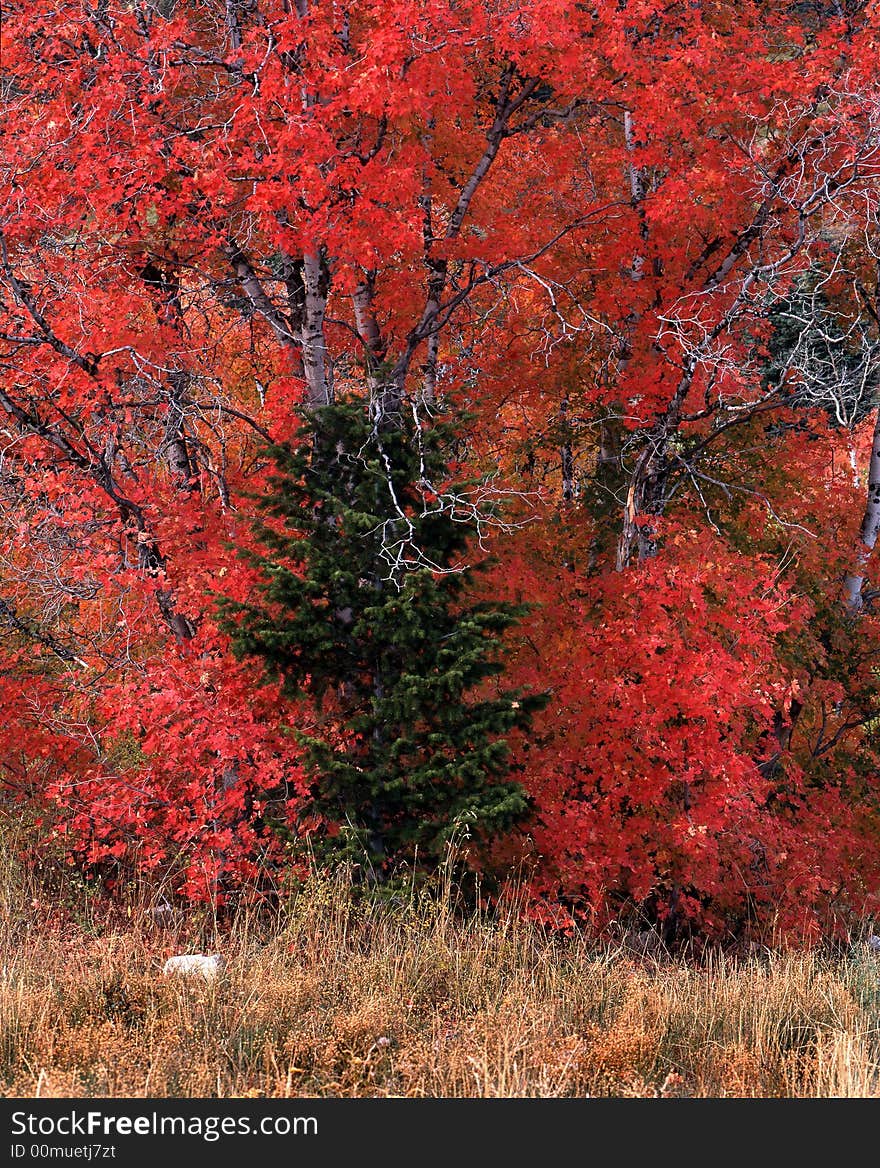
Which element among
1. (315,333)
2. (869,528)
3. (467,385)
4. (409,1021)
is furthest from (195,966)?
(869,528)

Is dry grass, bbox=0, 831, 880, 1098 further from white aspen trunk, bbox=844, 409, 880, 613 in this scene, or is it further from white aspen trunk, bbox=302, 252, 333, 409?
white aspen trunk, bbox=844, 409, 880, 613

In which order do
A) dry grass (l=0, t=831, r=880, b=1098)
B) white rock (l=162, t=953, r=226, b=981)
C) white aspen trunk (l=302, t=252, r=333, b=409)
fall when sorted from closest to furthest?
dry grass (l=0, t=831, r=880, b=1098)
white rock (l=162, t=953, r=226, b=981)
white aspen trunk (l=302, t=252, r=333, b=409)

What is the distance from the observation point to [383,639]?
9.76 metres

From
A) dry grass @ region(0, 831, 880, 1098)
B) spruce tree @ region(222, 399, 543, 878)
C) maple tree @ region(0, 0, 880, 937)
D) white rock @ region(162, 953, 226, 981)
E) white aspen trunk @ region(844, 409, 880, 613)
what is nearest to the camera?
dry grass @ region(0, 831, 880, 1098)

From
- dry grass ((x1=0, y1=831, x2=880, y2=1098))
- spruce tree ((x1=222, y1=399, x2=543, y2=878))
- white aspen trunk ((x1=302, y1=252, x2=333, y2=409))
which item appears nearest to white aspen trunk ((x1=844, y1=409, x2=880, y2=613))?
spruce tree ((x1=222, y1=399, x2=543, y2=878))

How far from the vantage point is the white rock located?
709 centimetres

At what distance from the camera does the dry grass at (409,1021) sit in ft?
19.5

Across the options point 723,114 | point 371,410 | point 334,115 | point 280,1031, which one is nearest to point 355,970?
point 280,1031

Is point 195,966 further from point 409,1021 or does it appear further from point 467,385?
point 467,385

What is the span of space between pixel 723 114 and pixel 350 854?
873 centimetres

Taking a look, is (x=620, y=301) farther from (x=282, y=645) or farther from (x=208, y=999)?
(x=208, y=999)

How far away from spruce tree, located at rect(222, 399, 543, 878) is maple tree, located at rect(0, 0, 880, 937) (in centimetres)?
39

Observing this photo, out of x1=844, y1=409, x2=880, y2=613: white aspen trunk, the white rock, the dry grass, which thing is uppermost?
x1=844, y1=409, x2=880, y2=613: white aspen trunk

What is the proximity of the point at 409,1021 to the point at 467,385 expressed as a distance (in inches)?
347
